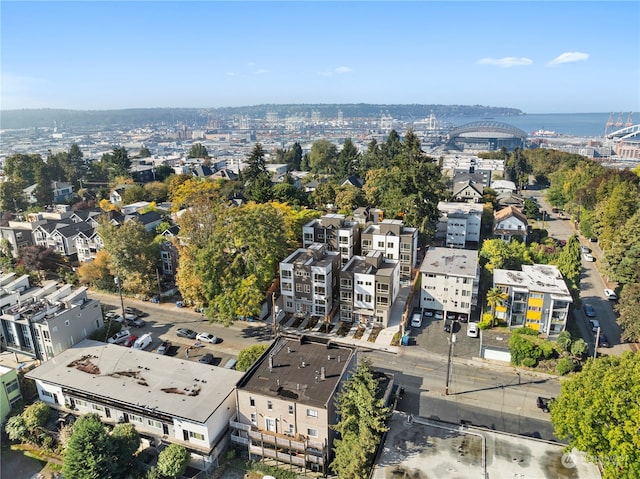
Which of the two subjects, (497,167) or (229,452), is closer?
(229,452)

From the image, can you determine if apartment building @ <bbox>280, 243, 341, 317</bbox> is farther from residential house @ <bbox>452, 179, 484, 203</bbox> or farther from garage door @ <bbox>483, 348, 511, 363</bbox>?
residential house @ <bbox>452, 179, 484, 203</bbox>

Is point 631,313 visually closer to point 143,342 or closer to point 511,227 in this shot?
point 511,227

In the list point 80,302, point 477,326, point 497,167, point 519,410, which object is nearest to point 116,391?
point 80,302

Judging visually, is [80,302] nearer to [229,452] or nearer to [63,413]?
[63,413]

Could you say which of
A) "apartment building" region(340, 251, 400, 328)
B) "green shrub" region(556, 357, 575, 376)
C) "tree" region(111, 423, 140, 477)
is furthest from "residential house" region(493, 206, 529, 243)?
"tree" region(111, 423, 140, 477)

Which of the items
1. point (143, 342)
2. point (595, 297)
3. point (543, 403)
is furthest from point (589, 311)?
point (143, 342)
